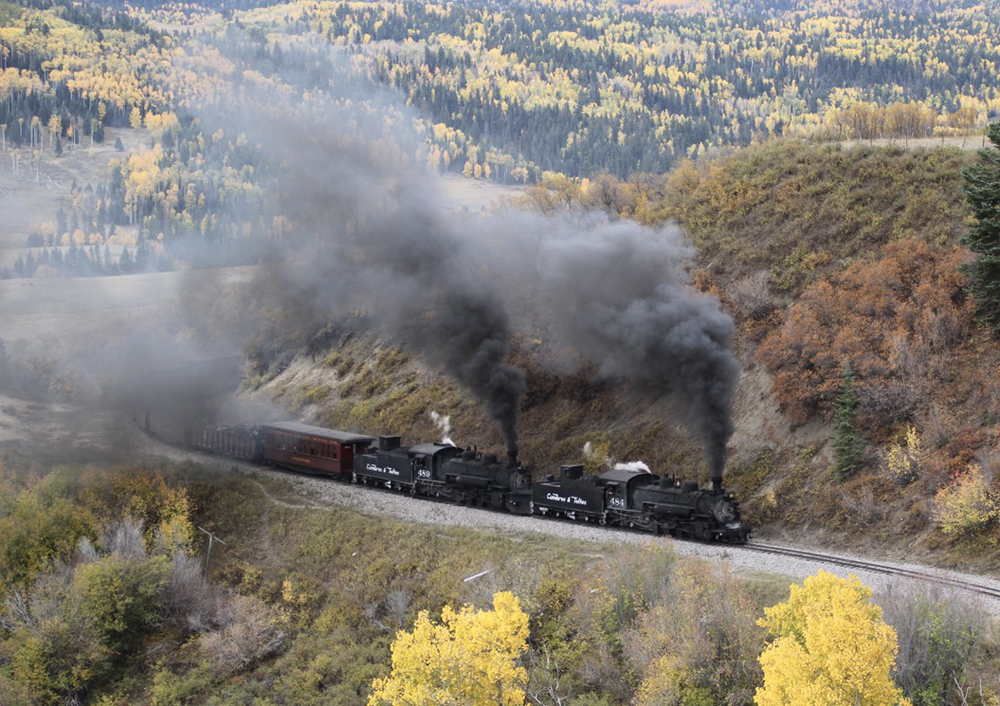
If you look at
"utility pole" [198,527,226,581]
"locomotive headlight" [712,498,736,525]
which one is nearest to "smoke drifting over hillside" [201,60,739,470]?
"locomotive headlight" [712,498,736,525]

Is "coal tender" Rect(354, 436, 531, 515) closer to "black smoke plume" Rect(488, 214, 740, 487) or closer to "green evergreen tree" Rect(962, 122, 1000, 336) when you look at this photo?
"black smoke plume" Rect(488, 214, 740, 487)

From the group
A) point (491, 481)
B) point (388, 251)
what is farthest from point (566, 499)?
point (388, 251)

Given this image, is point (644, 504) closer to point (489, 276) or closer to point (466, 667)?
point (466, 667)

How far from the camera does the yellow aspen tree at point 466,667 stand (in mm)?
21922

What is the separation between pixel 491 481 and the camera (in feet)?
124

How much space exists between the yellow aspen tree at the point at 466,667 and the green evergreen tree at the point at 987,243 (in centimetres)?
2336

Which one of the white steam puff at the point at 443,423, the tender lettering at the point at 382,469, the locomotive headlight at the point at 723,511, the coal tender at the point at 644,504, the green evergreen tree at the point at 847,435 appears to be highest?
the green evergreen tree at the point at 847,435

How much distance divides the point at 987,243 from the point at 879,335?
5259mm

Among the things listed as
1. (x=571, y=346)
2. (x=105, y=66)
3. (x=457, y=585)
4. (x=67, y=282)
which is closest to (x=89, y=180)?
(x=105, y=66)

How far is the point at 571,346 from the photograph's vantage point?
46781 millimetres

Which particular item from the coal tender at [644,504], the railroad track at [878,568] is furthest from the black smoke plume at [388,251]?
the railroad track at [878,568]

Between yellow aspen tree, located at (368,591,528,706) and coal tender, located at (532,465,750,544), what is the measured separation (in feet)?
34.8

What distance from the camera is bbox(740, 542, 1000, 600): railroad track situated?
980 inches

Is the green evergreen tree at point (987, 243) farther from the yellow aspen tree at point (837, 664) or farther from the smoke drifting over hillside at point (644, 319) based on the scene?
the yellow aspen tree at point (837, 664)
